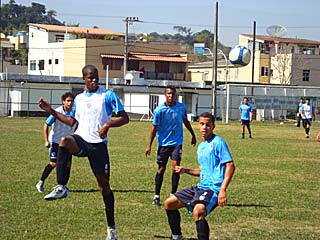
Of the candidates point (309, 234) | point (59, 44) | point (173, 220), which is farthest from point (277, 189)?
point (59, 44)

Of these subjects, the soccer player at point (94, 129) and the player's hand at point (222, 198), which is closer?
the player's hand at point (222, 198)

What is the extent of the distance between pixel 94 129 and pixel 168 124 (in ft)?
11.5

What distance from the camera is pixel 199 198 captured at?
7492 millimetres

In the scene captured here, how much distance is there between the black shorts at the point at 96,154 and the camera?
8297 mm

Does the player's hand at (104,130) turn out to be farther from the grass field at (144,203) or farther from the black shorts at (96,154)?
the grass field at (144,203)

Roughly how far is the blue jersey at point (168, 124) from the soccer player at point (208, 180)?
12.9 ft

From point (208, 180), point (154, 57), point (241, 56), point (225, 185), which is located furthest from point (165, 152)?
point (154, 57)

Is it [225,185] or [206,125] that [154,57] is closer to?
[206,125]

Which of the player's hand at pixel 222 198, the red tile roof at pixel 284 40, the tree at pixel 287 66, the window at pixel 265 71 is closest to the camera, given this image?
the player's hand at pixel 222 198

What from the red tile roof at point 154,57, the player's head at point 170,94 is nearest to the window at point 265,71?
the red tile roof at point 154,57

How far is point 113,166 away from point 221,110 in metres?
40.7

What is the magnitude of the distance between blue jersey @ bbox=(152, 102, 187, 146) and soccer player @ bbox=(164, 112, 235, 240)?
12.9 feet

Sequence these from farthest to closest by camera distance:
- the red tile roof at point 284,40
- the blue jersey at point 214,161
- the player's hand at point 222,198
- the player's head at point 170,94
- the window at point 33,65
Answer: the window at point 33,65, the red tile roof at point 284,40, the player's head at point 170,94, the blue jersey at point 214,161, the player's hand at point 222,198

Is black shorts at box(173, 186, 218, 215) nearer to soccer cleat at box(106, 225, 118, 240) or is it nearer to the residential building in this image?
soccer cleat at box(106, 225, 118, 240)
